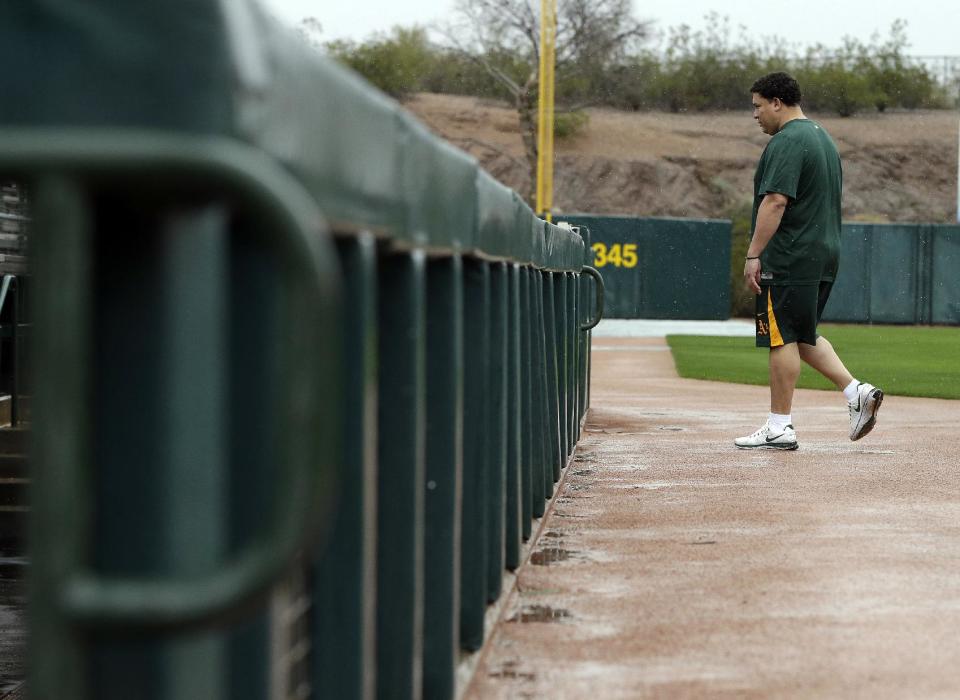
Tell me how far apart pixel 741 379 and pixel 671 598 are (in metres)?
9.96

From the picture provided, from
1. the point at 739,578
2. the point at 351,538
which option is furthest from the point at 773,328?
the point at 351,538

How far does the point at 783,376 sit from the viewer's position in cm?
770

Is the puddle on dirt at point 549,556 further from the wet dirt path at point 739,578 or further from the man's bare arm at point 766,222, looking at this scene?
the man's bare arm at point 766,222

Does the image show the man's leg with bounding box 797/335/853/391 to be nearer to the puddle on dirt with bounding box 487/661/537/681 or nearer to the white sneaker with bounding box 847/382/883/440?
the white sneaker with bounding box 847/382/883/440

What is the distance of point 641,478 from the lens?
6660 mm

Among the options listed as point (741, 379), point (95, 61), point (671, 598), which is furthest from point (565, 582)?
point (741, 379)

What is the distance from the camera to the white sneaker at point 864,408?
784cm

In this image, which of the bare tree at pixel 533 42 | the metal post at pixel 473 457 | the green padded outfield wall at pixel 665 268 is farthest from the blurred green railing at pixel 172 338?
the bare tree at pixel 533 42

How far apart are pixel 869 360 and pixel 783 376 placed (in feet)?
34.9

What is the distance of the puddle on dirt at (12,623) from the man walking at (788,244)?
3587mm

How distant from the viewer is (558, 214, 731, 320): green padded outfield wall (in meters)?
31.0

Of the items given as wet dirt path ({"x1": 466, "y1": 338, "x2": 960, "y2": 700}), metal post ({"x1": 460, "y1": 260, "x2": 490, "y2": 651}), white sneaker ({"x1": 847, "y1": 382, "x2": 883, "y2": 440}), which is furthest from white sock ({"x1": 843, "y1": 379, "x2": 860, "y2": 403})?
metal post ({"x1": 460, "y1": 260, "x2": 490, "y2": 651})

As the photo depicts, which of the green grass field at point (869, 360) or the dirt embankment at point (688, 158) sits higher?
the dirt embankment at point (688, 158)

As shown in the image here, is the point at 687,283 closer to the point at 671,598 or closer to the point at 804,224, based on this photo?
the point at 804,224
